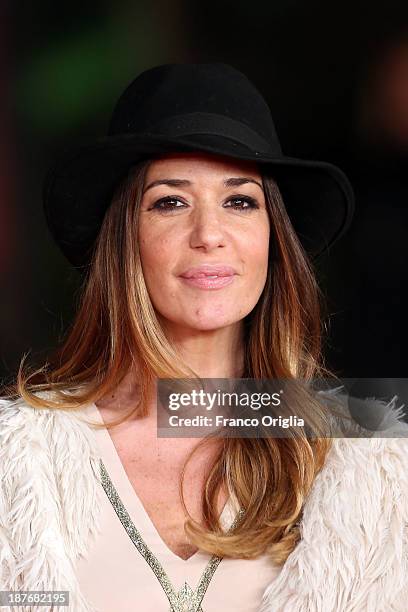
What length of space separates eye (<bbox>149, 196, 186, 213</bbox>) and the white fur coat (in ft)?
1.21

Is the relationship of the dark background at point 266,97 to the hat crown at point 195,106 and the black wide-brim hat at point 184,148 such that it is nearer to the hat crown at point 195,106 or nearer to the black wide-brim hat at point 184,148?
the black wide-brim hat at point 184,148

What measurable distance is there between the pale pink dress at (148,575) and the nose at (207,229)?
43 cm

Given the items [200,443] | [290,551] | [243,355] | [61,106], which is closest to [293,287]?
[243,355]

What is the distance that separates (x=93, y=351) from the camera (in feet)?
5.76

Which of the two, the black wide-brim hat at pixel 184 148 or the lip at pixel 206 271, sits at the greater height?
the black wide-brim hat at pixel 184 148

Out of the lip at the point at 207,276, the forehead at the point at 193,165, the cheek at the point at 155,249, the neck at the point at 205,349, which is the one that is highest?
the forehead at the point at 193,165

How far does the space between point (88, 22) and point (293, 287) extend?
91cm

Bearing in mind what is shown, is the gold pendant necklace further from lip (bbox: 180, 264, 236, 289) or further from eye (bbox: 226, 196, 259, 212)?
eye (bbox: 226, 196, 259, 212)

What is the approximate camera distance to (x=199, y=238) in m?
1.62

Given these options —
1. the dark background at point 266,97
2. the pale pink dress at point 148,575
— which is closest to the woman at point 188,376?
the pale pink dress at point 148,575

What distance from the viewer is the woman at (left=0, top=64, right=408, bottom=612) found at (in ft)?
5.03

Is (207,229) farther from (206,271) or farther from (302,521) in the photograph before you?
(302,521)

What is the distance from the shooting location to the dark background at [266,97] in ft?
7.53

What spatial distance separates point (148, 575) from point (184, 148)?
2.11 feet
